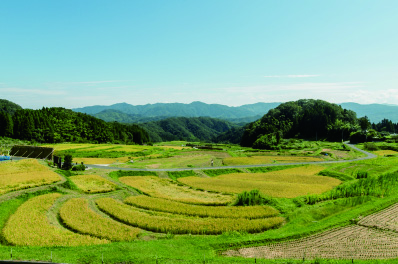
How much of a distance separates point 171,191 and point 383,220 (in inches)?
1117

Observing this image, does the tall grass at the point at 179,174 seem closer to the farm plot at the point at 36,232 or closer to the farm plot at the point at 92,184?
the farm plot at the point at 92,184

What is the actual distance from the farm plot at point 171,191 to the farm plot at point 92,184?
3.47 m

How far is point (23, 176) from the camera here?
4128 centimetres

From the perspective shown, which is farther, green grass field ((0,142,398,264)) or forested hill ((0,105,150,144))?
forested hill ((0,105,150,144))

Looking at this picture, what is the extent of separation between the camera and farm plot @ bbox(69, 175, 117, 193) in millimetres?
39656

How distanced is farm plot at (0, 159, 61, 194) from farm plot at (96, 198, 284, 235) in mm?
15813

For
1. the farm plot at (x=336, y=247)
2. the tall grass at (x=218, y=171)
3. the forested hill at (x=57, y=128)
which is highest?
the forested hill at (x=57, y=128)

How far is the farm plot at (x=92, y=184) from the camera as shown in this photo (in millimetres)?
39656

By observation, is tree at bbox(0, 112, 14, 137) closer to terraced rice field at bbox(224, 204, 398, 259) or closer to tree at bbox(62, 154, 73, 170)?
tree at bbox(62, 154, 73, 170)

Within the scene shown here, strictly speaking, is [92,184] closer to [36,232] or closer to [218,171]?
[36,232]

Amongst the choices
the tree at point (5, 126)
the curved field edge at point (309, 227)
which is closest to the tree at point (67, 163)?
the curved field edge at point (309, 227)

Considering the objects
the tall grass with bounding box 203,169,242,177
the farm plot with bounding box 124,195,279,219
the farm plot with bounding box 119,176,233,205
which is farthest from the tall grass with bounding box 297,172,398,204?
the tall grass with bounding box 203,169,242,177

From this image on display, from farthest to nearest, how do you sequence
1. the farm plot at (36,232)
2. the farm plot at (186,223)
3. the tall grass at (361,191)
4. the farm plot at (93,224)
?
1. the tall grass at (361,191)
2. the farm plot at (186,223)
3. the farm plot at (93,224)
4. the farm plot at (36,232)

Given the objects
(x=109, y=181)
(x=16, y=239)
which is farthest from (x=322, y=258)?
(x=109, y=181)
